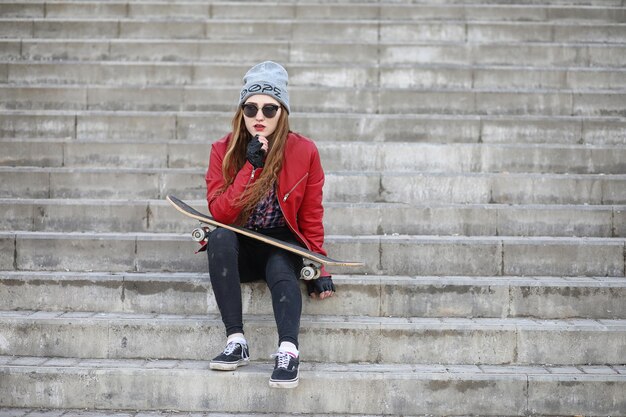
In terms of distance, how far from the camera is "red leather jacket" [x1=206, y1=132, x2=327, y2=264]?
424 cm

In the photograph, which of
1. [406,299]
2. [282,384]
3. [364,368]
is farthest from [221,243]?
[406,299]

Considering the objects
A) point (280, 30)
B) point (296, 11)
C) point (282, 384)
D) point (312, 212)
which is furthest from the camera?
point (296, 11)

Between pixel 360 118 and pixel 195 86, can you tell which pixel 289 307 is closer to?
pixel 360 118

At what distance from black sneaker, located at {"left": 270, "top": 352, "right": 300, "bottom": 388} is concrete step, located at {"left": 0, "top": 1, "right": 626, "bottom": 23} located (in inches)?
205

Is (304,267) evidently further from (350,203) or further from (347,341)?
(350,203)

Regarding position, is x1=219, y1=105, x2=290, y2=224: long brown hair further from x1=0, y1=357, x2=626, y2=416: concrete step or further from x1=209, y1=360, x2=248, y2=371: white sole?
x1=0, y1=357, x2=626, y2=416: concrete step

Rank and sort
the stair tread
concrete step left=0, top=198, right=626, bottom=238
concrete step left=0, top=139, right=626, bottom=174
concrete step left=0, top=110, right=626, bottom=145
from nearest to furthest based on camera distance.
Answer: the stair tread → concrete step left=0, top=198, right=626, bottom=238 → concrete step left=0, top=139, right=626, bottom=174 → concrete step left=0, top=110, right=626, bottom=145

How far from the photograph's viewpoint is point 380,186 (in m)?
5.61

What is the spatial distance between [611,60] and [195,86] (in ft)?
13.7

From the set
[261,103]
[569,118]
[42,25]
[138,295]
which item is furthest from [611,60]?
[42,25]

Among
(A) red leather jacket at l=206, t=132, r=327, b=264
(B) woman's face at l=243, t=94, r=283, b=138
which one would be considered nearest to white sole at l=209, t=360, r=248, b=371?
(A) red leather jacket at l=206, t=132, r=327, b=264

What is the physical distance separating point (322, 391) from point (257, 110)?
1.66 m

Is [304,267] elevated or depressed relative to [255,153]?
depressed

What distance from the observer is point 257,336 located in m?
4.27
